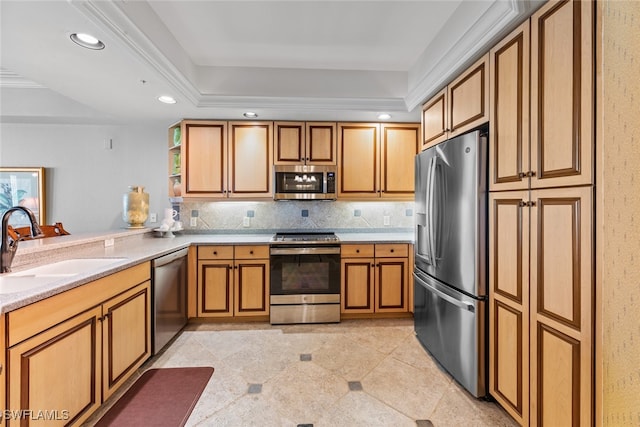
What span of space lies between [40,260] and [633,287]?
9.14 ft

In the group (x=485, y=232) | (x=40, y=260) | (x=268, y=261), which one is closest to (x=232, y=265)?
(x=268, y=261)

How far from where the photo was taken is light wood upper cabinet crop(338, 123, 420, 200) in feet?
10.6

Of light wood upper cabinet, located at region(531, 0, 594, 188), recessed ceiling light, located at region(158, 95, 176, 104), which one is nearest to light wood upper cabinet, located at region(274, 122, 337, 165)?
recessed ceiling light, located at region(158, 95, 176, 104)

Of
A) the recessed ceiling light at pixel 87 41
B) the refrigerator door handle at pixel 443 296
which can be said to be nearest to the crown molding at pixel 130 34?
the recessed ceiling light at pixel 87 41

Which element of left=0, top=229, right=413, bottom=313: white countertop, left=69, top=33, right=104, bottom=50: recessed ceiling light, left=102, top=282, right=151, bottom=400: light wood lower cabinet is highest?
left=69, top=33, right=104, bottom=50: recessed ceiling light

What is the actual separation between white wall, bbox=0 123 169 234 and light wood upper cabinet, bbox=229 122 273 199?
1.09 m

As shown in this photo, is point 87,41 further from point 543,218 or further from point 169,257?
point 543,218

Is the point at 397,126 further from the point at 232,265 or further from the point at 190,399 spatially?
the point at 190,399

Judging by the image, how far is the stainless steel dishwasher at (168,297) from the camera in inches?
89.1

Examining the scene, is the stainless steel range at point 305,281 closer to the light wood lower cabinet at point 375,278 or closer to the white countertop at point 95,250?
the light wood lower cabinet at point 375,278

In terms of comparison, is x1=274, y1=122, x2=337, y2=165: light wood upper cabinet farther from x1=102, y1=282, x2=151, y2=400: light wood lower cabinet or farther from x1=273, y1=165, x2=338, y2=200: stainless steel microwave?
x1=102, y1=282, x2=151, y2=400: light wood lower cabinet

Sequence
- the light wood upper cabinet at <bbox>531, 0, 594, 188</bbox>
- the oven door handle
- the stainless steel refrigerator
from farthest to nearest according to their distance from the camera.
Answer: the oven door handle
the stainless steel refrigerator
the light wood upper cabinet at <bbox>531, 0, 594, 188</bbox>

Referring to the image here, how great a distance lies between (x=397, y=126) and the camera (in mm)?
3289

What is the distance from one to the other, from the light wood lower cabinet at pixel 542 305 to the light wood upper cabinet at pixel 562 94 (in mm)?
106
